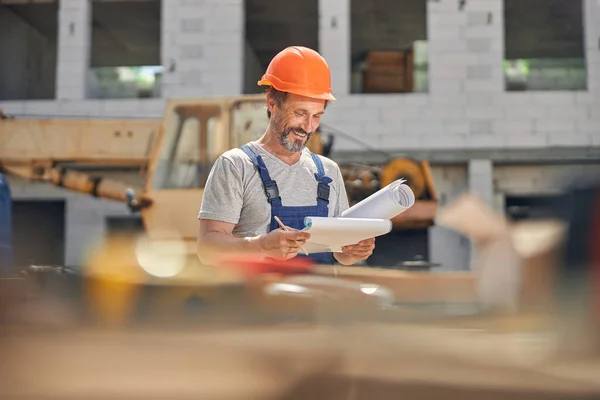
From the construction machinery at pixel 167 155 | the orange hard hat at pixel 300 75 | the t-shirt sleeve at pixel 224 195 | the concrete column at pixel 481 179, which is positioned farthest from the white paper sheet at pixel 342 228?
the concrete column at pixel 481 179

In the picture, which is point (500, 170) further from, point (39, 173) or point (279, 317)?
point (279, 317)

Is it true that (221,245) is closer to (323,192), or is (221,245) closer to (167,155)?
(323,192)

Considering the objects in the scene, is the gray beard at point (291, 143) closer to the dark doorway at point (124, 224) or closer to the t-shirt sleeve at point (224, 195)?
the t-shirt sleeve at point (224, 195)

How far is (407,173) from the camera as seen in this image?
8914mm

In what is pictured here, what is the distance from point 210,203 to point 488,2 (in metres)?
13.3

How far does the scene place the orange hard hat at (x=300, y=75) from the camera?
172 centimetres

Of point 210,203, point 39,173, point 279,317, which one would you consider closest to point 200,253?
point 210,203

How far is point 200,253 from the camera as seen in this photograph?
173 cm

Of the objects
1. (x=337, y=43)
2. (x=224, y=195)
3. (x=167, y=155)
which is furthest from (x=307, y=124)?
(x=337, y=43)

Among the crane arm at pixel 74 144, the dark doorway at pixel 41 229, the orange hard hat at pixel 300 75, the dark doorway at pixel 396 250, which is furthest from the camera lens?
the dark doorway at pixel 41 229

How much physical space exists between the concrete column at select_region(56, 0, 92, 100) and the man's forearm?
1342cm

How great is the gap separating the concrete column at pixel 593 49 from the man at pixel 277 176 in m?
13.4

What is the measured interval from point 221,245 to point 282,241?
22 cm

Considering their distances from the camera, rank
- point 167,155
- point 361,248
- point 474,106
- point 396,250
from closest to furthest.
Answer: point 361,248, point 167,155, point 396,250, point 474,106
